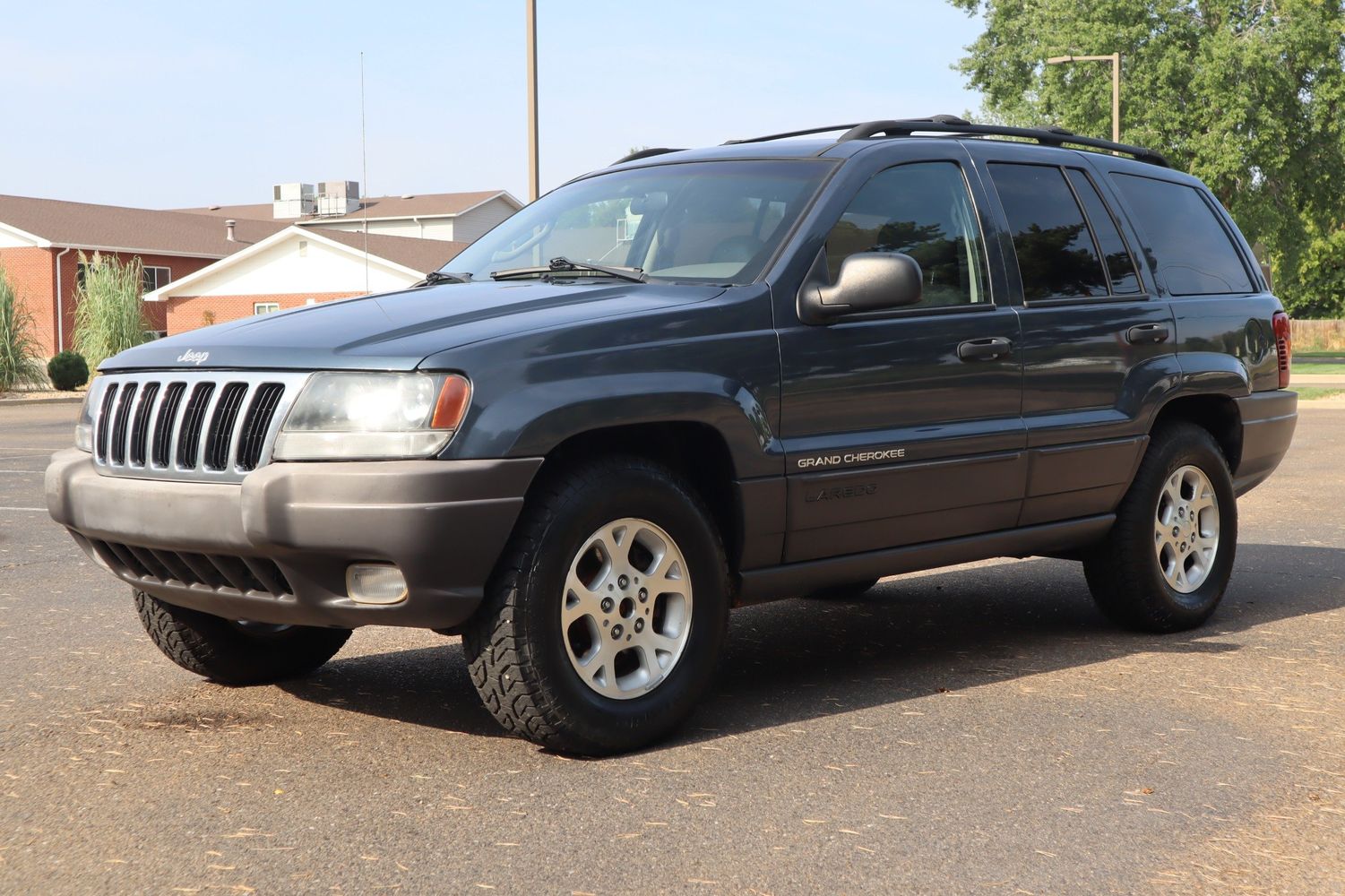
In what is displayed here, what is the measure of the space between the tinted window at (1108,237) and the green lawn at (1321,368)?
33997mm

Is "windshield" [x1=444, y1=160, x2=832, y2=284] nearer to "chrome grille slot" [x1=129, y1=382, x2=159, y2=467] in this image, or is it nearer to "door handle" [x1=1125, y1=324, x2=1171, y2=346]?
"chrome grille slot" [x1=129, y1=382, x2=159, y2=467]

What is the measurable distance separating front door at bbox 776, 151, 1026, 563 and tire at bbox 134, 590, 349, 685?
6.32ft

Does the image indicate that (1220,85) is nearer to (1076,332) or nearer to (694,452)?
(1076,332)

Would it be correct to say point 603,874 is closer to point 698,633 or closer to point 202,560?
point 698,633

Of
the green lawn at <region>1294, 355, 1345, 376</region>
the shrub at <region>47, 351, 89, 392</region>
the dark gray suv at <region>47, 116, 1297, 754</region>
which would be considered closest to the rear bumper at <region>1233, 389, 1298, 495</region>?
the dark gray suv at <region>47, 116, 1297, 754</region>

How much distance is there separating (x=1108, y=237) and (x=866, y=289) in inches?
75.6

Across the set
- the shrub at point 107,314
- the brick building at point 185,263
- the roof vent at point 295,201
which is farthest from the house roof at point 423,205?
the shrub at point 107,314

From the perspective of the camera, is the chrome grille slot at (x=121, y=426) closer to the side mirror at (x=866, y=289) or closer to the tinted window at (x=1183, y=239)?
the side mirror at (x=866, y=289)

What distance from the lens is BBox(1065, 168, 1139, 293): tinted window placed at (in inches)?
259

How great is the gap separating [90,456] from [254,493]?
108cm

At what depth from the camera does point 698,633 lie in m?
4.89

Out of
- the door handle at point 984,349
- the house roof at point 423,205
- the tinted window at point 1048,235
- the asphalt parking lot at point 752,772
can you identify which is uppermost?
the house roof at point 423,205

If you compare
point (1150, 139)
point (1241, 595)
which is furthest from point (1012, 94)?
point (1241, 595)

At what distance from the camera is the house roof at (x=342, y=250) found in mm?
49406
